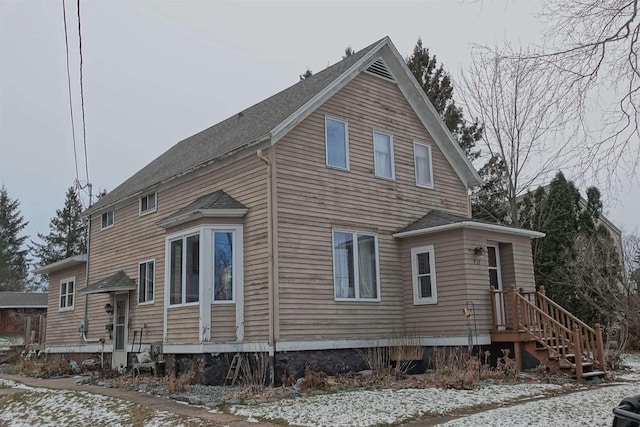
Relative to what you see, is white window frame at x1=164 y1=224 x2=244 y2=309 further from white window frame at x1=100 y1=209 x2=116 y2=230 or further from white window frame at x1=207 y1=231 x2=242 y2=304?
white window frame at x1=100 y1=209 x2=116 y2=230

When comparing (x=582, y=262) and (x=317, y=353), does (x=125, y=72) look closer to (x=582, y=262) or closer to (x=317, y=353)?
(x=317, y=353)

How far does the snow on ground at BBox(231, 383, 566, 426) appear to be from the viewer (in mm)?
8508

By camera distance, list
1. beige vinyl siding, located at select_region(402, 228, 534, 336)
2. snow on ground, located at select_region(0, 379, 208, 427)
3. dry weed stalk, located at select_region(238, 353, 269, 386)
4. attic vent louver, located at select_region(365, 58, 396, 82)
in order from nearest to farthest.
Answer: snow on ground, located at select_region(0, 379, 208, 427), dry weed stalk, located at select_region(238, 353, 269, 386), beige vinyl siding, located at select_region(402, 228, 534, 336), attic vent louver, located at select_region(365, 58, 396, 82)

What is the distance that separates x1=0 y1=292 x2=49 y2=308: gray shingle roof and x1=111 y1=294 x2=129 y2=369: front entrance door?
2671cm

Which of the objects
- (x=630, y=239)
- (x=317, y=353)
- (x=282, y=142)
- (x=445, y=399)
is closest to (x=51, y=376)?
(x=317, y=353)

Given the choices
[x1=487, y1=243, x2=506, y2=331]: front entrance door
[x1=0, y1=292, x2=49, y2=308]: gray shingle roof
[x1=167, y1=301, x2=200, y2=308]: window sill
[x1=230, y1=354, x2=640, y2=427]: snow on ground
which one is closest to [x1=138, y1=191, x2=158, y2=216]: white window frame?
[x1=167, y1=301, x2=200, y2=308]: window sill

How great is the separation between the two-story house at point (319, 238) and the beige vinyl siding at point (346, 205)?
0.11 feet

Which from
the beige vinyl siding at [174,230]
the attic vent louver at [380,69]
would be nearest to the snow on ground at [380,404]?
the beige vinyl siding at [174,230]

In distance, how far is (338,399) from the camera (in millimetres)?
10000

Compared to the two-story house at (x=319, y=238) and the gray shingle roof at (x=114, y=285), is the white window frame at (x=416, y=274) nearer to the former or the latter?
the two-story house at (x=319, y=238)

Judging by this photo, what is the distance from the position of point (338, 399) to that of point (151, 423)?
3.07m

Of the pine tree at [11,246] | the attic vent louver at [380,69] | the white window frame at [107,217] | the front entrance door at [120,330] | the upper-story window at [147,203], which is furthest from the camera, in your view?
the pine tree at [11,246]

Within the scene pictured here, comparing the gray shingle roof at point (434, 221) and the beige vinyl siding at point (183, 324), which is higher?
the gray shingle roof at point (434, 221)

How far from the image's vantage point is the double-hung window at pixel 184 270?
1309 cm
